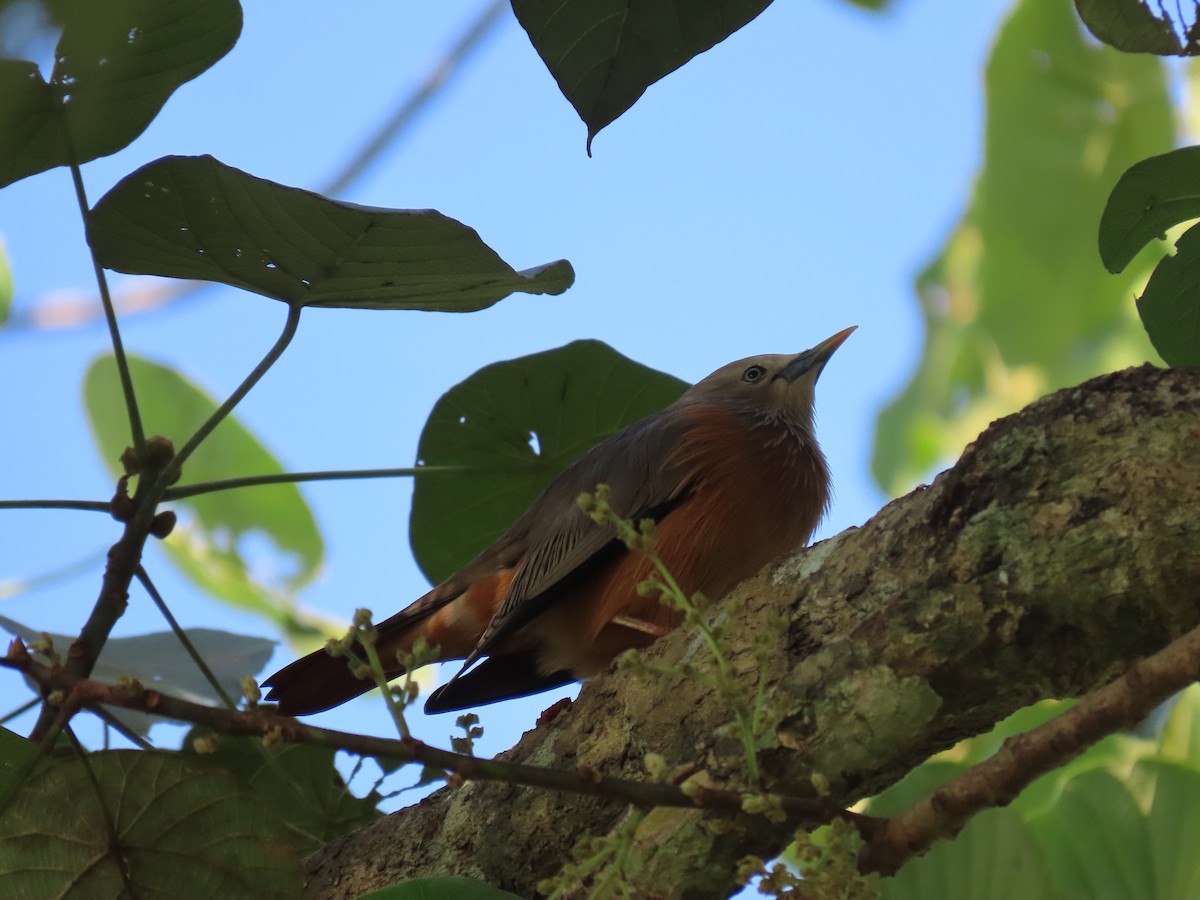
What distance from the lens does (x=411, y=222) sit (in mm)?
2049

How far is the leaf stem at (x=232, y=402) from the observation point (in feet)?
7.39

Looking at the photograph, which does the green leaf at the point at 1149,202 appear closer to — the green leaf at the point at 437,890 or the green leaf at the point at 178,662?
the green leaf at the point at 437,890

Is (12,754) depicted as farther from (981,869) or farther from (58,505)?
(981,869)

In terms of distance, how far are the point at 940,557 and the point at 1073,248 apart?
3.27 metres

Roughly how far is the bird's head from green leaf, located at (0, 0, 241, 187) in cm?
223

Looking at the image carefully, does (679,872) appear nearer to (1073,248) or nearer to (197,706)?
(197,706)

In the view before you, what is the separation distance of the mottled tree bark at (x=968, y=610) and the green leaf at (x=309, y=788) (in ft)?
2.67

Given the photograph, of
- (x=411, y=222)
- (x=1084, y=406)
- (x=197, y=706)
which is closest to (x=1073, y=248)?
(x=1084, y=406)

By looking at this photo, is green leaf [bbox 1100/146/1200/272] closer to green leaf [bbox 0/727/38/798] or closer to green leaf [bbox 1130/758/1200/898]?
green leaf [bbox 1130/758/1200/898]

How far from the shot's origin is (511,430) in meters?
3.35

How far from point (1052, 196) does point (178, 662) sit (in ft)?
12.1

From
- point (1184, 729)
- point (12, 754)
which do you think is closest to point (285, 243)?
point (12, 754)

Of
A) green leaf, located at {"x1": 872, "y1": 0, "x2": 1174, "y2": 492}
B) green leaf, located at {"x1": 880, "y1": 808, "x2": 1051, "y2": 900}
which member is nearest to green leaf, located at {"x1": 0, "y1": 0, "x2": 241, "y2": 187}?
green leaf, located at {"x1": 880, "y1": 808, "x2": 1051, "y2": 900}

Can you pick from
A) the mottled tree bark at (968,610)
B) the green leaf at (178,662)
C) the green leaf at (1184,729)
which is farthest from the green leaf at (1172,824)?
the green leaf at (178,662)
